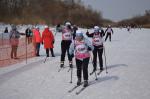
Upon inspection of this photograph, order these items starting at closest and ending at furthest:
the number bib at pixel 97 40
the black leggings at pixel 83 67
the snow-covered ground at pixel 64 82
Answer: the snow-covered ground at pixel 64 82 < the black leggings at pixel 83 67 < the number bib at pixel 97 40

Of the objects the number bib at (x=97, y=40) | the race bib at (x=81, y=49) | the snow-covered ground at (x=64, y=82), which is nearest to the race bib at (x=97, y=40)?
the number bib at (x=97, y=40)

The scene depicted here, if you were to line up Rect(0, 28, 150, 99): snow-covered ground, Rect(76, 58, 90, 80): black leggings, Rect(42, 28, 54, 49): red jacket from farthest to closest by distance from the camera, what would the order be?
Rect(42, 28, 54, 49): red jacket
Rect(76, 58, 90, 80): black leggings
Rect(0, 28, 150, 99): snow-covered ground

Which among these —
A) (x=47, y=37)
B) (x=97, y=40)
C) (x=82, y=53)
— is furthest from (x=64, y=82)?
(x=47, y=37)

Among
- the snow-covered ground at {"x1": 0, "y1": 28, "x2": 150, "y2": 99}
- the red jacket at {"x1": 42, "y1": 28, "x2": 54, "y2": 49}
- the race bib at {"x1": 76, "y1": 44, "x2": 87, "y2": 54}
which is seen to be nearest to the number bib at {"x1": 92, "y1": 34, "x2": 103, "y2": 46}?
the snow-covered ground at {"x1": 0, "y1": 28, "x2": 150, "y2": 99}

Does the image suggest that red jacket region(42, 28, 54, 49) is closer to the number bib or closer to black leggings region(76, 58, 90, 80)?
the number bib

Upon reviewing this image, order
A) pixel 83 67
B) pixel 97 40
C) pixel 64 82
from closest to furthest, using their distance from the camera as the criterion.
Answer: pixel 83 67
pixel 64 82
pixel 97 40

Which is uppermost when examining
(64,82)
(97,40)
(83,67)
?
(97,40)

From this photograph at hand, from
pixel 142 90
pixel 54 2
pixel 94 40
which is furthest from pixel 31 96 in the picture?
pixel 54 2

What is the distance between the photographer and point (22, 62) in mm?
17594

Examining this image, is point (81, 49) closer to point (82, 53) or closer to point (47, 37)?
point (82, 53)

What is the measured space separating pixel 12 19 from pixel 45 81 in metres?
47.1

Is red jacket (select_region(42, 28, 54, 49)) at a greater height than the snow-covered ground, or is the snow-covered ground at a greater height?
red jacket (select_region(42, 28, 54, 49))

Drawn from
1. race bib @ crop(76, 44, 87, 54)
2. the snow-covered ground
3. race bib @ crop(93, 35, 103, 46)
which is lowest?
the snow-covered ground

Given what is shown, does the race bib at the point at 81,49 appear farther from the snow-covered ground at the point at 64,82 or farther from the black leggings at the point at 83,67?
the snow-covered ground at the point at 64,82
